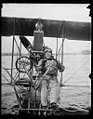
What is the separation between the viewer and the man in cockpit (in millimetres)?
2320

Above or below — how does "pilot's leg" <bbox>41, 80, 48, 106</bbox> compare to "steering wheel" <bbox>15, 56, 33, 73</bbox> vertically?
below

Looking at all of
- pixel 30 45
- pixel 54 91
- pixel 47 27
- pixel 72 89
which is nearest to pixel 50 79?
pixel 54 91

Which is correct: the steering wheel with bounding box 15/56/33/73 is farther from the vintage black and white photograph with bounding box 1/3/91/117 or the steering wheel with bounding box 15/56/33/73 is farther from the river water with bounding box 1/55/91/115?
the river water with bounding box 1/55/91/115

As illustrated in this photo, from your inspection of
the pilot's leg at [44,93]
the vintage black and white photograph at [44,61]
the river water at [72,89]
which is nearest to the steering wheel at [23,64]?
the vintage black and white photograph at [44,61]

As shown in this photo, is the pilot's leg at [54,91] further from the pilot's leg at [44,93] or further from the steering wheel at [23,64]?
the steering wheel at [23,64]

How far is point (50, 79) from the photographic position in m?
2.34

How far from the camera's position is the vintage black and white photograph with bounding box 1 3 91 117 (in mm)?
2311

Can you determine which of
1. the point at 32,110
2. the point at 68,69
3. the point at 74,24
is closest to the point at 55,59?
the point at 68,69

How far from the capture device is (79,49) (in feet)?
7.80

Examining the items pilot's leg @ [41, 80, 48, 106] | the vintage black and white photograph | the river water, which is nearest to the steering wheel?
the vintage black and white photograph

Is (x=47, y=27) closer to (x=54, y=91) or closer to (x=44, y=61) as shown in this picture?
(x=44, y=61)

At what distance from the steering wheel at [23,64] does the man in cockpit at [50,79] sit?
0.10 metres

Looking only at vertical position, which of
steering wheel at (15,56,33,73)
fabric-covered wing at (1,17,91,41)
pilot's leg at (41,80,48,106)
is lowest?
pilot's leg at (41,80,48,106)

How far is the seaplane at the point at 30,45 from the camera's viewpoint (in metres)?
2.32
